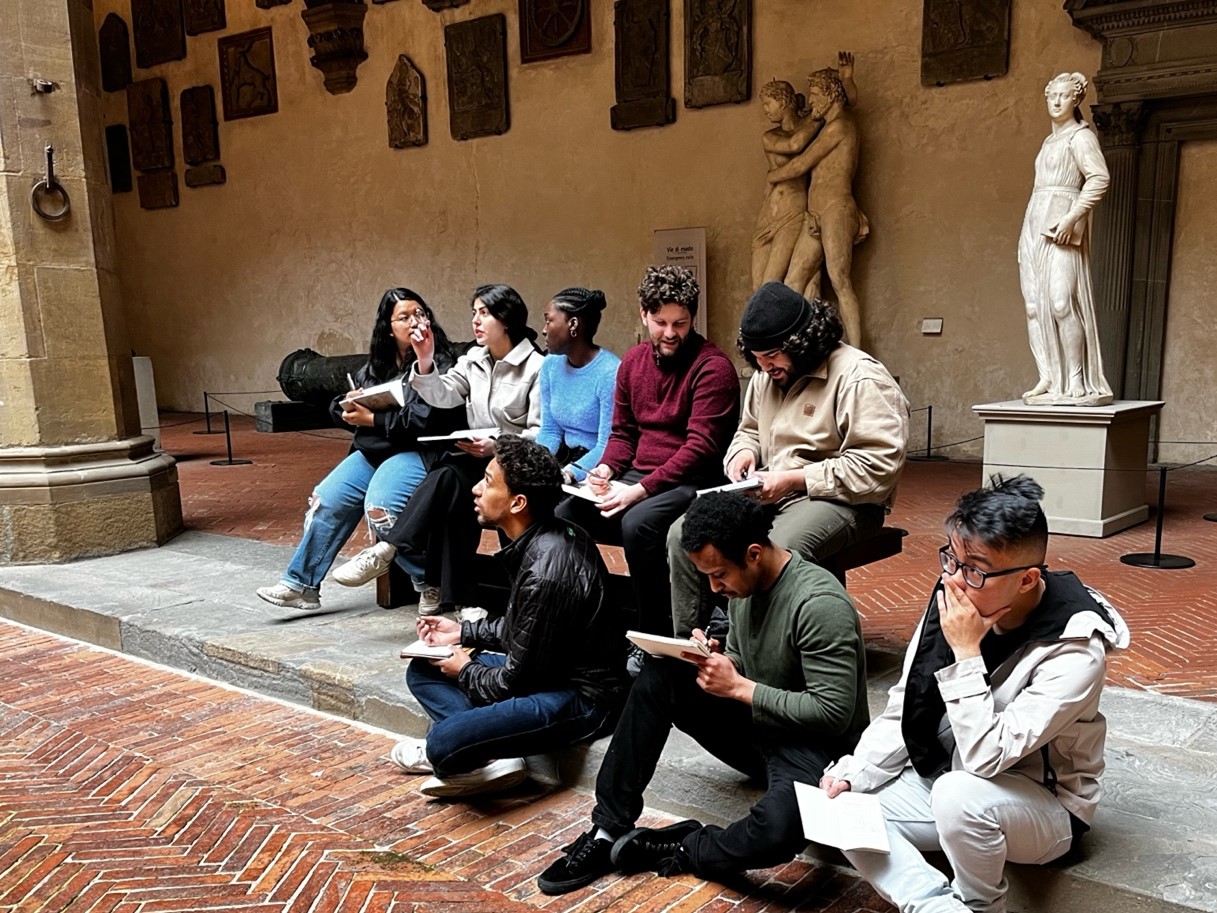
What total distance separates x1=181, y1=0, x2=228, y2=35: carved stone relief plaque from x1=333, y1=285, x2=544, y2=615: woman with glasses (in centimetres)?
1401

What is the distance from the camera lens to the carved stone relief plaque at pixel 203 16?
16375mm

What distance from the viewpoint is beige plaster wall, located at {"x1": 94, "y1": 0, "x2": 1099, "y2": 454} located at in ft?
33.4

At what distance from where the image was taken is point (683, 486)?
394 cm

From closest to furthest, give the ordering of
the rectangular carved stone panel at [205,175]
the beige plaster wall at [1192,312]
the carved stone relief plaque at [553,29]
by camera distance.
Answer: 1. the beige plaster wall at [1192,312]
2. the carved stone relief plaque at [553,29]
3. the rectangular carved stone panel at [205,175]

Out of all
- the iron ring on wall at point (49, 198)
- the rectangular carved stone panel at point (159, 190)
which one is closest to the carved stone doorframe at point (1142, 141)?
the iron ring on wall at point (49, 198)

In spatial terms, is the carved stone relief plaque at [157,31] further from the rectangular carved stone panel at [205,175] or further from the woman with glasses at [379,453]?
the woman with glasses at [379,453]

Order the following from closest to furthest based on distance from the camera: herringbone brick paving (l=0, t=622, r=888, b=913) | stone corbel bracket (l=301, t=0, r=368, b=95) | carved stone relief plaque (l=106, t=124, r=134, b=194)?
herringbone brick paving (l=0, t=622, r=888, b=913) → stone corbel bracket (l=301, t=0, r=368, b=95) → carved stone relief plaque (l=106, t=124, r=134, b=194)

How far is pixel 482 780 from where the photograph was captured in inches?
140

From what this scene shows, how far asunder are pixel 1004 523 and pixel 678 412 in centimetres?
181

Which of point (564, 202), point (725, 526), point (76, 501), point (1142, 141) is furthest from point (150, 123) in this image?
point (725, 526)

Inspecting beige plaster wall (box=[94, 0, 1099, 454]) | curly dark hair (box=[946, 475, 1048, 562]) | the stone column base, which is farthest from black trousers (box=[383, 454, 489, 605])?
beige plaster wall (box=[94, 0, 1099, 454])

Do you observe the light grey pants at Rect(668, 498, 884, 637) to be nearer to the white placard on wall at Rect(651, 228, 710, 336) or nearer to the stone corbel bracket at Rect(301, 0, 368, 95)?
the white placard on wall at Rect(651, 228, 710, 336)

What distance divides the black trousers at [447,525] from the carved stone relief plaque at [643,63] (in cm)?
842

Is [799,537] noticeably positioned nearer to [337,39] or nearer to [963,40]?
[963,40]
